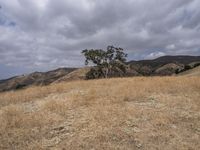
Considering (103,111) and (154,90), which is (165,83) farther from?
(103,111)

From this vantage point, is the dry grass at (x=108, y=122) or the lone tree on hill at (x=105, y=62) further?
the lone tree on hill at (x=105, y=62)

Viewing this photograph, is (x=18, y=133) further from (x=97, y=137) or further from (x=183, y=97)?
(x=183, y=97)

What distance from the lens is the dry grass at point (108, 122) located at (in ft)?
31.5

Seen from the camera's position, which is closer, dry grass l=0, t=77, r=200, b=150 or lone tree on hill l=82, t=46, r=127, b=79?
dry grass l=0, t=77, r=200, b=150

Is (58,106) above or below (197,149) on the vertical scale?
above

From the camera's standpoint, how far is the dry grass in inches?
378

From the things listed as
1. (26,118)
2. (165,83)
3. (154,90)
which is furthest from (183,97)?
(26,118)

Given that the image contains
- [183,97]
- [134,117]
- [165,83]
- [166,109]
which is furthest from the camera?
[165,83]

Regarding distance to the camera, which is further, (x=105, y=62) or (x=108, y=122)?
(x=105, y=62)

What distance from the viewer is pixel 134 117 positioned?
12156 millimetres

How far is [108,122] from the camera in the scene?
1134 cm

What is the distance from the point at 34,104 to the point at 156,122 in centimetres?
725

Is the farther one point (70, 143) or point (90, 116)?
point (90, 116)

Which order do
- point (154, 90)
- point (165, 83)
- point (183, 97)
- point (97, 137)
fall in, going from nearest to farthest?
point (97, 137), point (183, 97), point (154, 90), point (165, 83)
